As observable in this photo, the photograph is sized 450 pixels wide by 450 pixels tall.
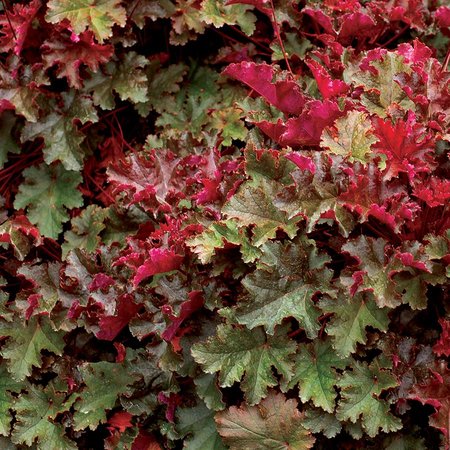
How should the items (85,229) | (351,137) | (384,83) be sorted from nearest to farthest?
1. (351,137)
2. (384,83)
3. (85,229)

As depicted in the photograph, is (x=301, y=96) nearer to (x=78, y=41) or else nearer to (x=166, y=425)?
(x=78, y=41)

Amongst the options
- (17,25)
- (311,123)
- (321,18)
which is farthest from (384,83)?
(17,25)

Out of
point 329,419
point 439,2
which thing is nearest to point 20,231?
point 329,419

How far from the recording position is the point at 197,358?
218cm

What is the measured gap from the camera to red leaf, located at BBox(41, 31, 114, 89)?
294 cm

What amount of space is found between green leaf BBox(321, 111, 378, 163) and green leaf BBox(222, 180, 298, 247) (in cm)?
26

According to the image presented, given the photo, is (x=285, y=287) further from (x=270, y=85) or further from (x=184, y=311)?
(x=270, y=85)

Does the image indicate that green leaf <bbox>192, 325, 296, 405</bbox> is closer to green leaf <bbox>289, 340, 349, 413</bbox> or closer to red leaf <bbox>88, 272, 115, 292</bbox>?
green leaf <bbox>289, 340, 349, 413</bbox>

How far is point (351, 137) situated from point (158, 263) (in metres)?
0.72

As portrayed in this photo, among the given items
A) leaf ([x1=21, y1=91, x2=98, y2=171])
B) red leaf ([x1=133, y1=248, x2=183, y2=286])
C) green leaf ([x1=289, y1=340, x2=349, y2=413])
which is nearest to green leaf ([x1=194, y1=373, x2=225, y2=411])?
green leaf ([x1=289, y1=340, x2=349, y2=413])

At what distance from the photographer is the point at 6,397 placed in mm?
2559

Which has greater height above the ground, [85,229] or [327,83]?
[327,83]

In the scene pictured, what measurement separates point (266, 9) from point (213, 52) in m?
0.52

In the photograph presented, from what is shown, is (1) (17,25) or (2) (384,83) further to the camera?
(1) (17,25)
